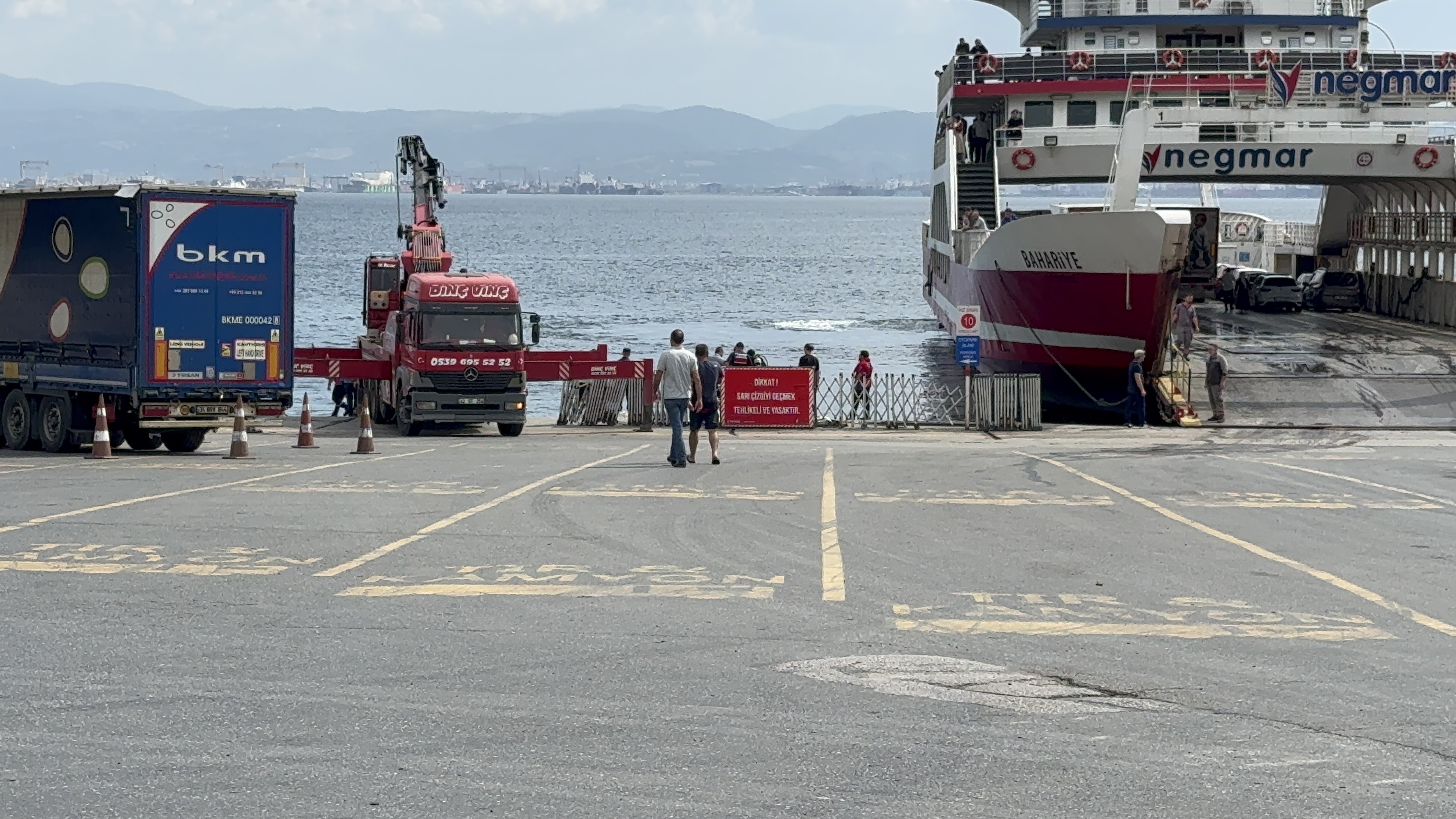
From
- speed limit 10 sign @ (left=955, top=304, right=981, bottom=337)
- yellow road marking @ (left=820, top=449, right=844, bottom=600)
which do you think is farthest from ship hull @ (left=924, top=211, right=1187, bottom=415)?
yellow road marking @ (left=820, top=449, right=844, bottom=600)

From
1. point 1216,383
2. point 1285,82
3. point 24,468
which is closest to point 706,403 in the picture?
point 24,468

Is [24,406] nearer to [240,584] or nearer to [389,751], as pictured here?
[240,584]

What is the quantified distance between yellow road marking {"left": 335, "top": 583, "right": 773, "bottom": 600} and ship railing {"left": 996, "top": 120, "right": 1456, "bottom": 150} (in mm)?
30473

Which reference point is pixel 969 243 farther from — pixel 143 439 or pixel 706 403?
pixel 143 439

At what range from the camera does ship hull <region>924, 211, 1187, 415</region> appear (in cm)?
3334

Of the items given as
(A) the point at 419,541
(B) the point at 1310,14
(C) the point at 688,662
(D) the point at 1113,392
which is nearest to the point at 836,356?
(B) the point at 1310,14

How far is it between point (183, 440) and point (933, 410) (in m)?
17.0

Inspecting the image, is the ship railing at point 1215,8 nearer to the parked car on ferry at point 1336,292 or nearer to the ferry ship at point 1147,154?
the ferry ship at point 1147,154

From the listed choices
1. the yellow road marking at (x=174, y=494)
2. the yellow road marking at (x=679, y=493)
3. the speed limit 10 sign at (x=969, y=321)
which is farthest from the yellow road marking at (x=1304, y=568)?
the speed limit 10 sign at (x=969, y=321)

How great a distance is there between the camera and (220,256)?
2341 centimetres

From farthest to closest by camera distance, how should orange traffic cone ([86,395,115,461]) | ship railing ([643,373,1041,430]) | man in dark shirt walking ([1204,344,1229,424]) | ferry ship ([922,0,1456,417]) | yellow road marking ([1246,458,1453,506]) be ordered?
1. ferry ship ([922,0,1456,417])
2. ship railing ([643,373,1041,430])
3. man in dark shirt walking ([1204,344,1229,424])
4. orange traffic cone ([86,395,115,461])
5. yellow road marking ([1246,458,1453,506])

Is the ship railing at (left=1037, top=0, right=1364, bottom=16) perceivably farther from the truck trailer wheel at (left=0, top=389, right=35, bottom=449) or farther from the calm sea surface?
the truck trailer wheel at (left=0, top=389, right=35, bottom=449)

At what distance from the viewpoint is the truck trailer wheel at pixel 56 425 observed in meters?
23.9

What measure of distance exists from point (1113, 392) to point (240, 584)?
2628 cm
